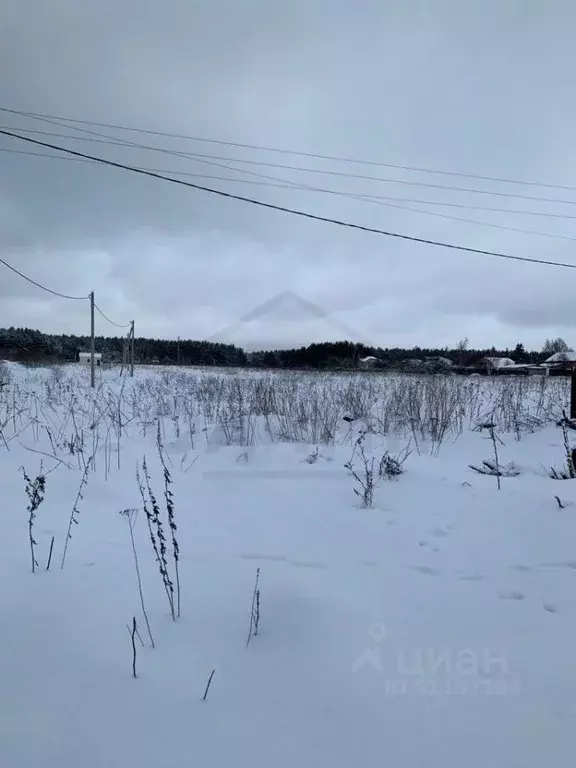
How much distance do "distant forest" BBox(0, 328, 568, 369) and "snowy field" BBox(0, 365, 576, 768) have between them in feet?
79.9

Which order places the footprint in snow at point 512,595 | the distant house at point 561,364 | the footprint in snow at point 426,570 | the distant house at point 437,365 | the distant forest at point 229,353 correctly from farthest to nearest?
the distant forest at point 229,353 < the distant house at point 561,364 < the distant house at point 437,365 < the footprint in snow at point 426,570 < the footprint in snow at point 512,595

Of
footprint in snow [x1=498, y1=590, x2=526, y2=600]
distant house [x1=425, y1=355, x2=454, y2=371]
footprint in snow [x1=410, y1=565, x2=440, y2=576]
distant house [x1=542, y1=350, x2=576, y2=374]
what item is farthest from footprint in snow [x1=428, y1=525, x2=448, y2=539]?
distant house [x1=542, y1=350, x2=576, y2=374]

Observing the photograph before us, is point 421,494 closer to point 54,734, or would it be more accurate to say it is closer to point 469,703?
point 469,703

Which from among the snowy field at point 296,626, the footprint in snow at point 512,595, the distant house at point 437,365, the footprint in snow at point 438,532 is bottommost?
the snowy field at point 296,626

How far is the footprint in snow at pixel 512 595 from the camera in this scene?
214cm

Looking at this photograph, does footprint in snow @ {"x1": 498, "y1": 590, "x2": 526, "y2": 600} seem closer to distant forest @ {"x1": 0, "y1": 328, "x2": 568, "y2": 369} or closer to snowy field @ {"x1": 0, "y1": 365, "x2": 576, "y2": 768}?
snowy field @ {"x1": 0, "y1": 365, "x2": 576, "y2": 768}

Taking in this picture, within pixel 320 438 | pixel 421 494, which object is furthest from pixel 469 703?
pixel 320 438

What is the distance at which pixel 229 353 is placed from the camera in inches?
2040

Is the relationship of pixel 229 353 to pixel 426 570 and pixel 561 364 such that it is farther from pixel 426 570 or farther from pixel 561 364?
pixel 426 570

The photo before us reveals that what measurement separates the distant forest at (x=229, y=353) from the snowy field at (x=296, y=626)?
24355 mm

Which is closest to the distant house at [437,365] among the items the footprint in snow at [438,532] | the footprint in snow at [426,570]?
the footprint in snow at [438,532]

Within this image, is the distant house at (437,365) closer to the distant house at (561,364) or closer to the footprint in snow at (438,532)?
the distant house at (561,364)

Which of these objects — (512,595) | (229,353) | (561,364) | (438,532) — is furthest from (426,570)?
(229,353)

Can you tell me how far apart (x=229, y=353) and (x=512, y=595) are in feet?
166
